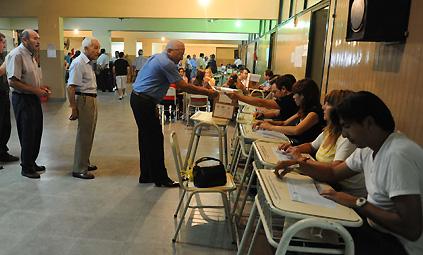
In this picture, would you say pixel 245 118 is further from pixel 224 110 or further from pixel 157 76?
pixel 157 76

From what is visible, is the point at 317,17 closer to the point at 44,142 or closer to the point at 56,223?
the point at 56,223

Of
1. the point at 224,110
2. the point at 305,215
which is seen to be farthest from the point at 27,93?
the point at 305,215

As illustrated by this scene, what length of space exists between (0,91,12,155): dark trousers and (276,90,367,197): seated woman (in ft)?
11.3

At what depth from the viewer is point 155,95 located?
3.56m

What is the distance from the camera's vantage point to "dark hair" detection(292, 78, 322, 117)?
111 inches

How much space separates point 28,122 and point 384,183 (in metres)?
3.45

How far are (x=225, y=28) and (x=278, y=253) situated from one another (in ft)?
39.0

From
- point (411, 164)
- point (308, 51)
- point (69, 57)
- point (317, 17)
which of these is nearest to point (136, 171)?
point (308, 51)

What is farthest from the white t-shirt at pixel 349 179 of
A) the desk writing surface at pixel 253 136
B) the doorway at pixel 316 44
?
the doorway at pixel 316 44

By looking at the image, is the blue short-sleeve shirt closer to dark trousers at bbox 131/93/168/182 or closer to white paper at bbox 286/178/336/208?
dark trousers at bbox 131/93/168/182

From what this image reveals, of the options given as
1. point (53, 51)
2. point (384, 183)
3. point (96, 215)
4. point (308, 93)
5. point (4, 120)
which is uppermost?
point (53, 51)

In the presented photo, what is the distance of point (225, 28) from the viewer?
41.3 ft

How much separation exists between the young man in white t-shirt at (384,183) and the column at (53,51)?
922 centimetres

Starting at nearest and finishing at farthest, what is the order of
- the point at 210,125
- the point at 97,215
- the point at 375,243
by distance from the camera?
the point at 375,243, the point at 97,215, the point at 210,125
